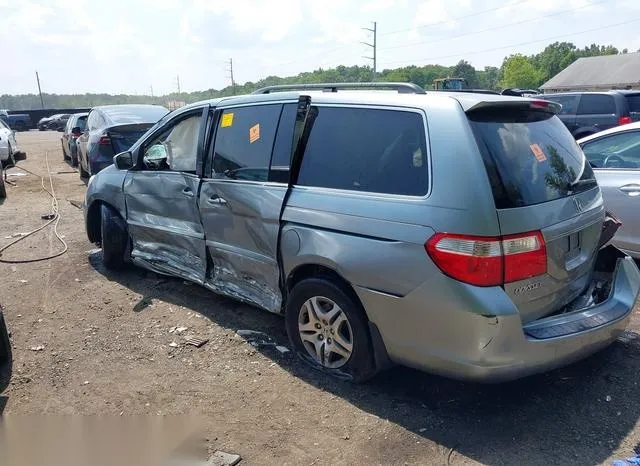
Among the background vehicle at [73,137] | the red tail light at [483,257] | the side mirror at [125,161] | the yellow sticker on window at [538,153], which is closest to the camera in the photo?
the red tail light at [483,257]

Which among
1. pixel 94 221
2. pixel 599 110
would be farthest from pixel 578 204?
pixel 599 110

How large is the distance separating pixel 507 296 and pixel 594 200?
4.05 feet

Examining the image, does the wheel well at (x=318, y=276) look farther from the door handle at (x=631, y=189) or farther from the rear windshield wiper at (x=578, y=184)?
the door handle at (x=631, y=189)

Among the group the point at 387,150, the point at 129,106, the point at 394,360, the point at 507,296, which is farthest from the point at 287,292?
the point at 129,106

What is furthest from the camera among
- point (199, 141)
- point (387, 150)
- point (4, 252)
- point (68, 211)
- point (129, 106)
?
point (129, 106)

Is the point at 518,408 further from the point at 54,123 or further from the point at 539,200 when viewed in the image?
the point at 54,123

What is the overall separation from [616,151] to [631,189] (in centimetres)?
58

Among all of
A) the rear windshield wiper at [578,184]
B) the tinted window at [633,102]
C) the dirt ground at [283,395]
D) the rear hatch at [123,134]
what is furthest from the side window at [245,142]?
the tinted window at [633,102]

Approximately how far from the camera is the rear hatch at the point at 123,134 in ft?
33.9

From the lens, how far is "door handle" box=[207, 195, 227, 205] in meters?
4.35

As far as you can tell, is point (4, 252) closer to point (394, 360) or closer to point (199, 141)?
point (199, 141)

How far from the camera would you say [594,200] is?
143 inches

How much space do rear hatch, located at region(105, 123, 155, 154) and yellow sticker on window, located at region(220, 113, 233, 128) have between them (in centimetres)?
647

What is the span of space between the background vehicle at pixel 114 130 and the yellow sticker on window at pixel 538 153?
868cm
